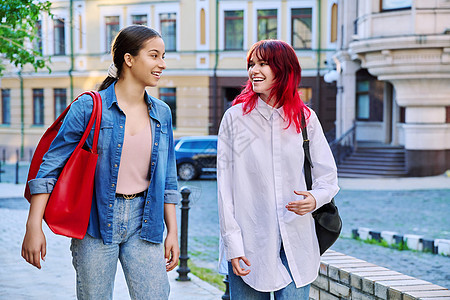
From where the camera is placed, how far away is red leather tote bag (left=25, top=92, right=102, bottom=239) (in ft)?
10.3

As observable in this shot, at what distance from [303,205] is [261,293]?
575mm

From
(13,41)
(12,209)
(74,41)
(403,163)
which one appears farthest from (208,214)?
(74,41)

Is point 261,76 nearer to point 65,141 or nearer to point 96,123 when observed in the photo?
point 96,123

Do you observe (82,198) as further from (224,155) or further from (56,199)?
(224,155)

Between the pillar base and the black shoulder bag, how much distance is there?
18.9 metres

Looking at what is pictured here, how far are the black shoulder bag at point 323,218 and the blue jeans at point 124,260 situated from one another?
2.87ft

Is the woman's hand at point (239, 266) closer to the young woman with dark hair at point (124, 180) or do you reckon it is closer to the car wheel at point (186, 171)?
the young woman with dark hair at point (124, 180)

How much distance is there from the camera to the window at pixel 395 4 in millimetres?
20812

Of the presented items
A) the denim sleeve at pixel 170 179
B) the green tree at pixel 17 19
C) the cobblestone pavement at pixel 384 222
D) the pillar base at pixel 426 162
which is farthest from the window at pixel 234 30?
the denim sleeve at pixel 170 179

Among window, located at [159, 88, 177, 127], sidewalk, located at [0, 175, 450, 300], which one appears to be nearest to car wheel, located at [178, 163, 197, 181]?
sidewalk, located at [0, 175, 450, 300]

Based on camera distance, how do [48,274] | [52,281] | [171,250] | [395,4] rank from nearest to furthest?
[171,250], [52,281], [48,274], [395,4]

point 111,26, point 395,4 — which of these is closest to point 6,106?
point 111,26

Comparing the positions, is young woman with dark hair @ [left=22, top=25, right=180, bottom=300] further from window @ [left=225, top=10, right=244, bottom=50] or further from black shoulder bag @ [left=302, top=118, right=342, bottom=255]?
window @ [left=225, top=10, right=244, bottom=50]

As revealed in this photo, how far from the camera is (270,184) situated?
10.8 ft
